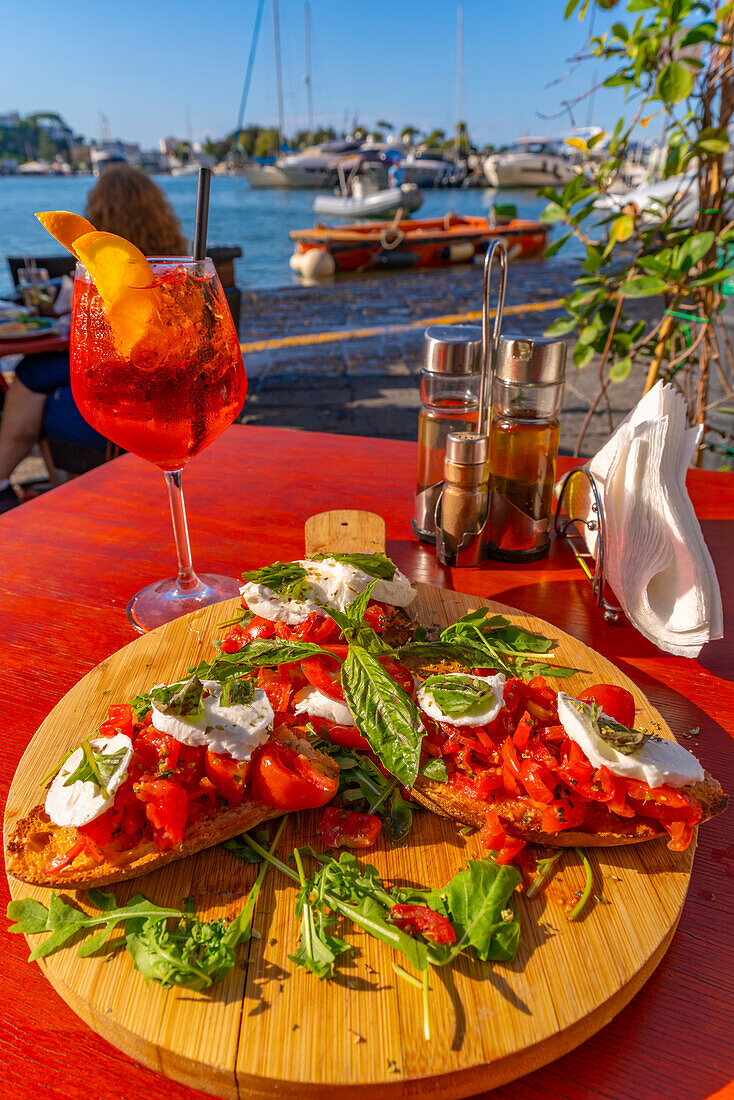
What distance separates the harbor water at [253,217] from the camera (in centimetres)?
2539

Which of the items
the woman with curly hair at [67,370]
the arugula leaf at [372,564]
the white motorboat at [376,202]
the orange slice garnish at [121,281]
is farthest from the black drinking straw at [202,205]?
the white motorboat at [376,202]

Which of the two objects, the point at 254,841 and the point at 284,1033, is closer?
the point at 284,1033

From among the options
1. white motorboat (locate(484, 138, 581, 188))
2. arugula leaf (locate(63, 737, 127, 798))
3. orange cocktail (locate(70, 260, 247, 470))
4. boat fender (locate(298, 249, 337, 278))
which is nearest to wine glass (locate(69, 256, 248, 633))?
orange cocktail (locate(70, 260, 247, 470))

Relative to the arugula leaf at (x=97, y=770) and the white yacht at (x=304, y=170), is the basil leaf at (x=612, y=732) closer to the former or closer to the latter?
the arugula leaf at (x=97, y=770)

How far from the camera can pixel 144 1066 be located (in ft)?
2.58

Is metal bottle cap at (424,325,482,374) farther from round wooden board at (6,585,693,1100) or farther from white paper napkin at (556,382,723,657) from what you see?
round wooden board at (6,585,693,1100)

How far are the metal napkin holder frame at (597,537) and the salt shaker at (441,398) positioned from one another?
0.35m

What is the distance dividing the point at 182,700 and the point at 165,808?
151mm

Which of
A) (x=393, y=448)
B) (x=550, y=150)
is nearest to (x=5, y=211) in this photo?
(x=550, y=150)

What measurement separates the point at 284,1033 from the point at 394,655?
619 mm

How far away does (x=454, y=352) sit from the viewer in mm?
1733

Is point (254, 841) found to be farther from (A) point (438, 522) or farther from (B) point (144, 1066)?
(A) point (438, 522)

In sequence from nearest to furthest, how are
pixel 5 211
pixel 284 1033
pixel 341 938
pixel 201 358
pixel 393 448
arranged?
pixel 284 1033 < pixel 341 938 < pixel 201 358 < pixel 393 448 < pixel 5 211

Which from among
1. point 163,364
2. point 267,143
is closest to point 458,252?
point 163,364
